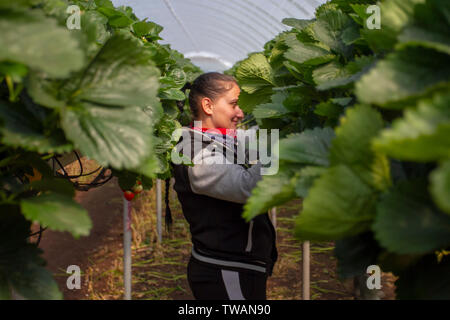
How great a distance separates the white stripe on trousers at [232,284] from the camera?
137cm

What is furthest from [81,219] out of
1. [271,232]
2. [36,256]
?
[271,232]

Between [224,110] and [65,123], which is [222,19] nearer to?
[224,110]

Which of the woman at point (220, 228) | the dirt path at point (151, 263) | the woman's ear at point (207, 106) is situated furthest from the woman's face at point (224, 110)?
the dirt path at point (151, 263)

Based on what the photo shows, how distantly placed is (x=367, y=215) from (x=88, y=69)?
0.33 metres

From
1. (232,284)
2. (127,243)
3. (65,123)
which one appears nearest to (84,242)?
(127,243)

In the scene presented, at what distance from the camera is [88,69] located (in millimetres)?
420

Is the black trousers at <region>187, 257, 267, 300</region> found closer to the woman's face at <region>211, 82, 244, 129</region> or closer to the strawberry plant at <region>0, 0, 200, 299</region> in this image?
the woman's face at <region>211, 82, 244, 129</region>

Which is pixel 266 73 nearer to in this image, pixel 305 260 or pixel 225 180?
pixel 225 180

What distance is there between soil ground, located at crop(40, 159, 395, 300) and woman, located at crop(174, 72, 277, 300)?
1236 millimetres

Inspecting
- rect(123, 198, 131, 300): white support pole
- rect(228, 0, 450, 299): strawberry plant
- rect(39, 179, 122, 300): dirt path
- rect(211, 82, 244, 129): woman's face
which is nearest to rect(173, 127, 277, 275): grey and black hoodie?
rect(211, 82, 244, 129): woman's face

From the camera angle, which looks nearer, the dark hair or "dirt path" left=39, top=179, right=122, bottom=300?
the dark hair

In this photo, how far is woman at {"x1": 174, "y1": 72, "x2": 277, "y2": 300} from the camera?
133cm

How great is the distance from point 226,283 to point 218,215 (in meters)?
0.24
